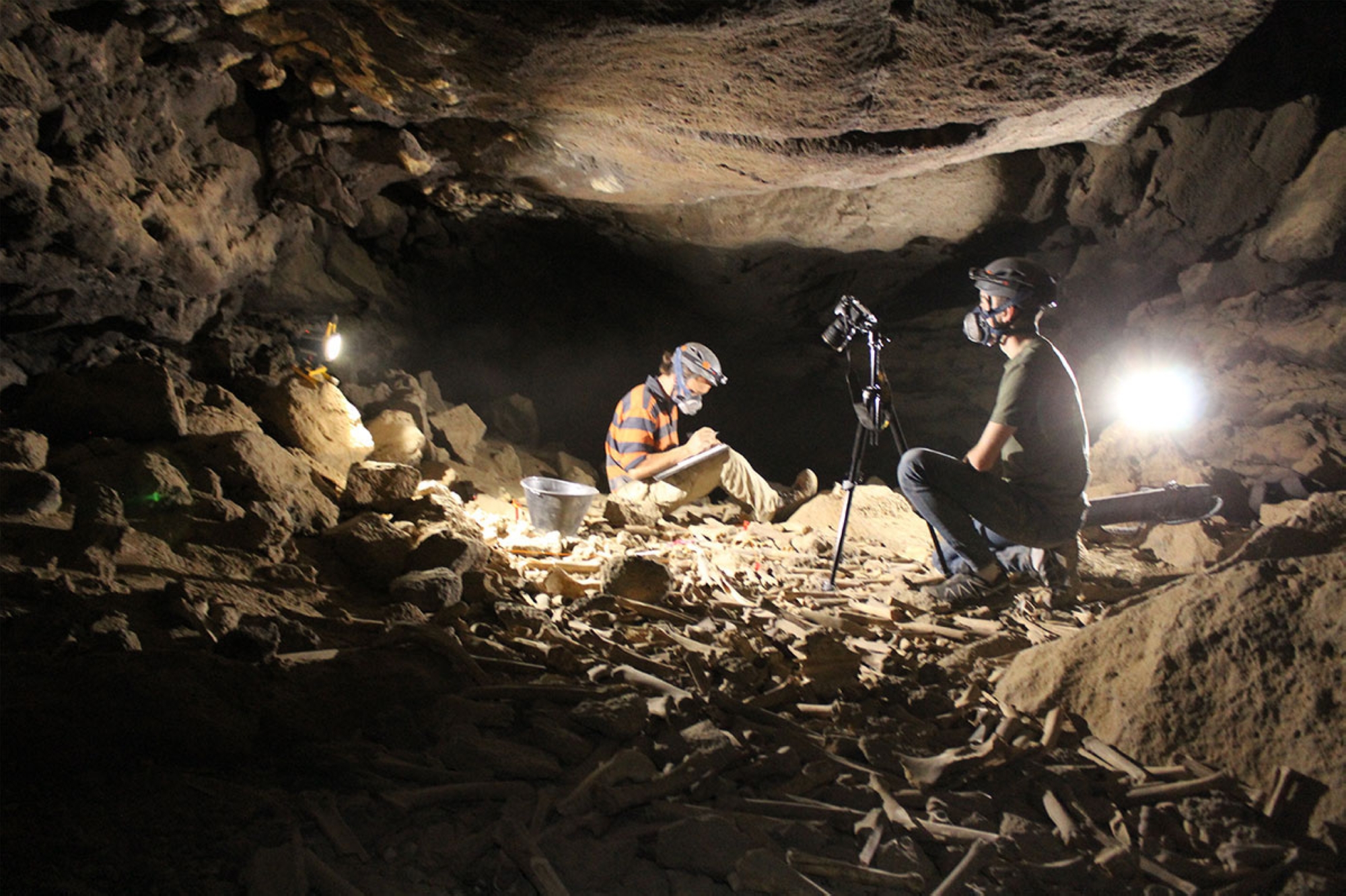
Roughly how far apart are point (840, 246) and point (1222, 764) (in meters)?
5.46

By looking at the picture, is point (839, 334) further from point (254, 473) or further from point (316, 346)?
point (316, 346)

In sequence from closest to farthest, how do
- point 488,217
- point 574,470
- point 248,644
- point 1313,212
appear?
point 248,644 → point 1313,212 → point 488,217 → point 574,470

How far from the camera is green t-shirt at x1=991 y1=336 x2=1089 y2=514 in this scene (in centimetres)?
370

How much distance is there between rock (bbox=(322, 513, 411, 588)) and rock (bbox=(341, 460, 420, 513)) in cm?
63

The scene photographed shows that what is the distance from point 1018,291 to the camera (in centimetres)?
377

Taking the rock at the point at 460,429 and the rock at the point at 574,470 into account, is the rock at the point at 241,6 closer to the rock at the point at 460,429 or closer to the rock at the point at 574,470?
the rock at the point at 460,429

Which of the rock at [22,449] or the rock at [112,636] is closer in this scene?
the rock at [112,636]

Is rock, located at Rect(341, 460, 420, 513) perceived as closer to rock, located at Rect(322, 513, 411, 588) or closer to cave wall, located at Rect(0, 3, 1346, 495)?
rock, located at Rect(322, 513, 411, 588)

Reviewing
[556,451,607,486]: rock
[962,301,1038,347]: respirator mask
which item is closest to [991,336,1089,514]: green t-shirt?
[962,301,1038,347]: respirator mask

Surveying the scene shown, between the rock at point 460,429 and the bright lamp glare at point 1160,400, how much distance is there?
6.72m

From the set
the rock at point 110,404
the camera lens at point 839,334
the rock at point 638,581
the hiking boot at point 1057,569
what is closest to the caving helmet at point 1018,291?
the camera lens at point 839,334

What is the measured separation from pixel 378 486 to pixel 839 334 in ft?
9.99

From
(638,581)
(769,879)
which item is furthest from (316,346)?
(769,879)

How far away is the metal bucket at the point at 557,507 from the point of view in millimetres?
4512
